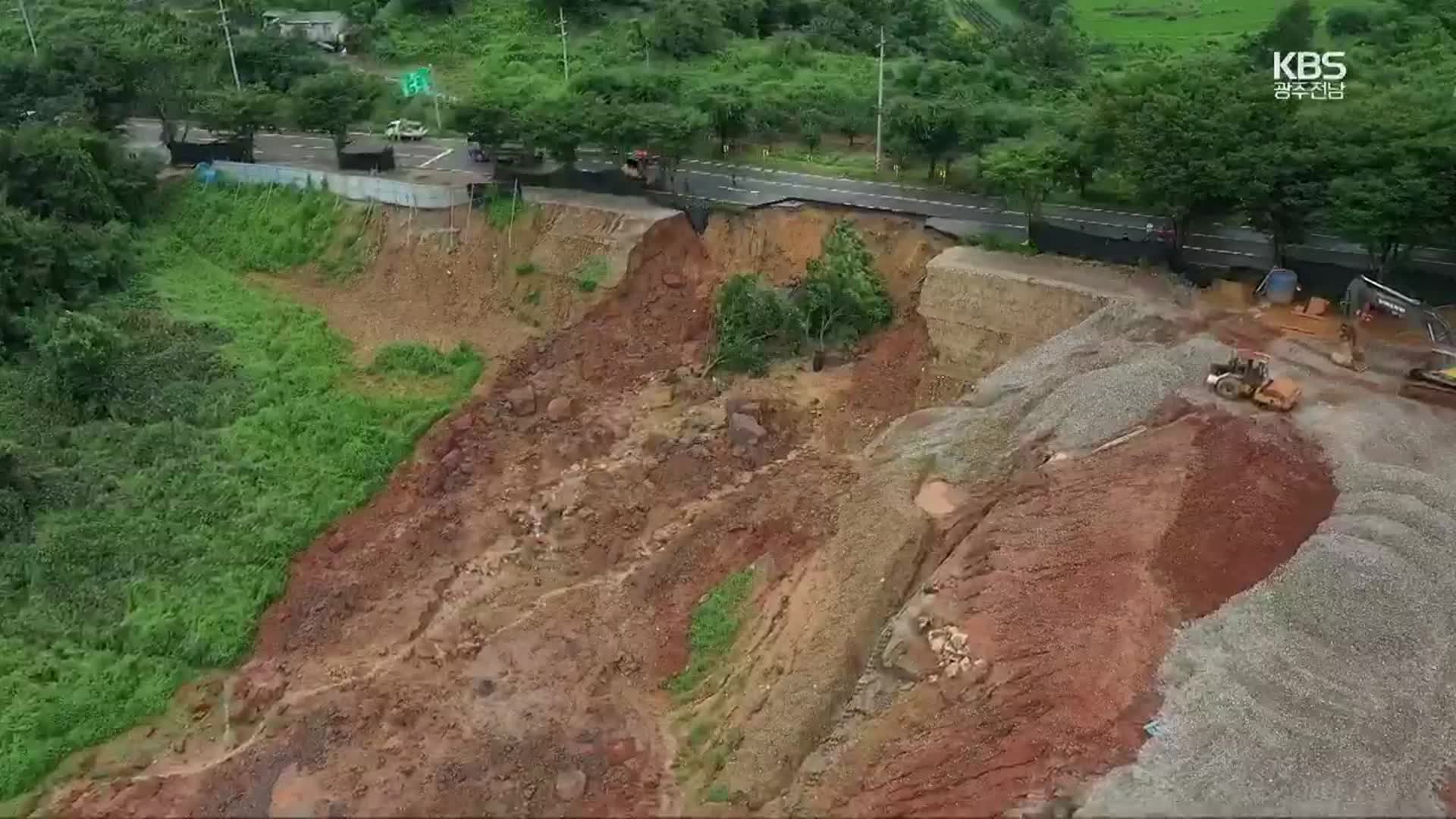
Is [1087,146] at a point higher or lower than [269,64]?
lower

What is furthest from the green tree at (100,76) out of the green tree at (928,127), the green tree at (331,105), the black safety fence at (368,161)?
the green tree at (928,127)

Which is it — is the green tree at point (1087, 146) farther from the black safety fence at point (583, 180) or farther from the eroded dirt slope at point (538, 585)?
the black safety fence at point (583, 180)

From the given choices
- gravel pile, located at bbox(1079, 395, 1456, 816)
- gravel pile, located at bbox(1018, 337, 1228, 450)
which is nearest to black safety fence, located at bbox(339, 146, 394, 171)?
gravel pile, located at bbox(1018, 337, 1228, 450)

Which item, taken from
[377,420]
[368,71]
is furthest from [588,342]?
[368,71]

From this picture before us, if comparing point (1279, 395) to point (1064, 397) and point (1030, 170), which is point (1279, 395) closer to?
point (1064, 397)

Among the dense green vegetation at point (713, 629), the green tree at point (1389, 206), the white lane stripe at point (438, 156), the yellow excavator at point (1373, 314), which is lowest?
the dense green vegetation at point (713, 629)

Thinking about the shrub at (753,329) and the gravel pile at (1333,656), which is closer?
the gravel pile at (1333,656)

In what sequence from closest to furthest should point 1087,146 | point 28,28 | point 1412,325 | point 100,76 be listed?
point 1412,325 < point 1087,146 < point 100,76 < point 28,28

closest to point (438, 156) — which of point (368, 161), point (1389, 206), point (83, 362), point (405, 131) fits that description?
point (368, 161)
